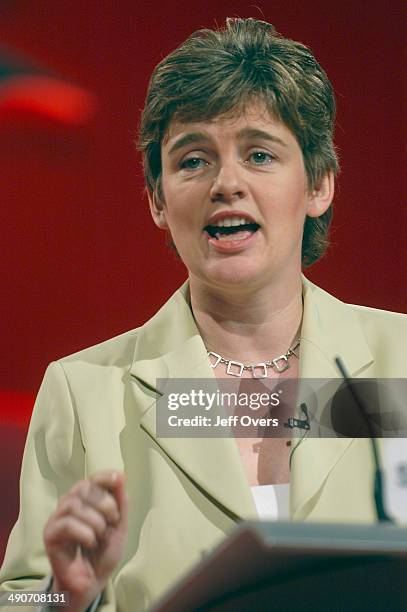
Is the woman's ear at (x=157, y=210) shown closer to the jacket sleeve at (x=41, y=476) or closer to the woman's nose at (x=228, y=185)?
the woman's nose at (x=228, y=185)

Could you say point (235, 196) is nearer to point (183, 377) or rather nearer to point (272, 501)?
point (183, 377)

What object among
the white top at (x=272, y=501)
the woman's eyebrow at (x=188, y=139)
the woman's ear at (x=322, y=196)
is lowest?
the white top at (x=272, y=501)

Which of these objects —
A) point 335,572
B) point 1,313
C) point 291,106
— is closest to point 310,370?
point 291,106

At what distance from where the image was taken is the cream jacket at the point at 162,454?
4.81ft

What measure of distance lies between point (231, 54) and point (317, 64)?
6.2 inches

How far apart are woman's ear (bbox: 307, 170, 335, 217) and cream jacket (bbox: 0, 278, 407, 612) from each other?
136 mm

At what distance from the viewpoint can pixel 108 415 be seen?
1589 mm

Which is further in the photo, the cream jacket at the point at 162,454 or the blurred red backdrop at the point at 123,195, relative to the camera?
the blurred red backdrop at the point at 123,195

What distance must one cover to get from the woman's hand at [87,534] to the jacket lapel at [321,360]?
427 millimetres

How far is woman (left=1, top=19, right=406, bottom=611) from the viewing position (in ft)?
4.93

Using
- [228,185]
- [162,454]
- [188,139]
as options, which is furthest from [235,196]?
[162,454]

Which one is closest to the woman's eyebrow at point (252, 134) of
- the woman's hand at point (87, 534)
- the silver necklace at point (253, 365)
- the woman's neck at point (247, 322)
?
the woman's neck at point (247, 322)

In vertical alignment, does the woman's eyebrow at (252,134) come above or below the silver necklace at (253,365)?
above

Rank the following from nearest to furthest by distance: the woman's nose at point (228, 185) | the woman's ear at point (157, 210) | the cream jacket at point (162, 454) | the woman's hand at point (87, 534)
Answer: the woman's hand at point (87, 534)
the cream jacket at point (162, 454)
the woman's nose at point (228, 185)
the woman's ear at point (157, 210)
